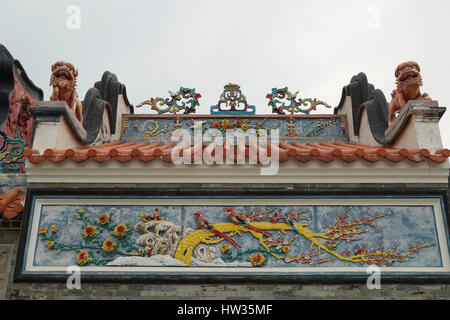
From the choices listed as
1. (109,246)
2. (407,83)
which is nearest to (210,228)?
(109,246)

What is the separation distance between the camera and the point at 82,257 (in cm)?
544

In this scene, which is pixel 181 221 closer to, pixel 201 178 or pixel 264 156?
pixel 201 178

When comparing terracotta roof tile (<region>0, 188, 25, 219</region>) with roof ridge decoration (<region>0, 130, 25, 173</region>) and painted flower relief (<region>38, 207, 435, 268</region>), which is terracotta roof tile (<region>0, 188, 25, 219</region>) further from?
roof ridge decoration (<region>0, 130, 25, 173</region>)

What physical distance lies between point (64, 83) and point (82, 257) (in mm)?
2573

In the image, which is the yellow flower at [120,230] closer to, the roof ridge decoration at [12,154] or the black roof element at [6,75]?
the roof ridge decoration at [12,154]

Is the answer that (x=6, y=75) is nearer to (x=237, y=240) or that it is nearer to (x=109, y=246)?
(x=109, y=246)

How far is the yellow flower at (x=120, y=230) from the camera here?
554 cm

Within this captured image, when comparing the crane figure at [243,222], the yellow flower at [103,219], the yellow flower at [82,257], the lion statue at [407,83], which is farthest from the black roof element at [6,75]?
the lion statue at [407,83]

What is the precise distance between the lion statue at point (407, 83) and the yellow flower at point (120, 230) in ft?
12.7

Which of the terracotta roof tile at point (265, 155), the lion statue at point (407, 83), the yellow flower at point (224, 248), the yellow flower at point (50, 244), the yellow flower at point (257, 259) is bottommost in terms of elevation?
the yellow flower at point (257, 259)

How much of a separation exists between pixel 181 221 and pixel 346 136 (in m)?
3.75

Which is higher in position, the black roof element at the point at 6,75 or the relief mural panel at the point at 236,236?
the black roof element at the point at 6,75
